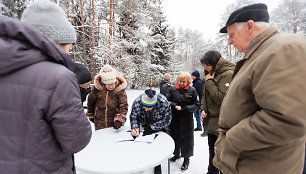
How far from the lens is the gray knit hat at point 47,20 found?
0.95 m

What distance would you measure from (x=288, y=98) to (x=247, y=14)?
64 centimetres

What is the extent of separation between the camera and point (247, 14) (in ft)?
3.32

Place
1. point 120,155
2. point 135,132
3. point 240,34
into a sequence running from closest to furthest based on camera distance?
point 240,34, point 120,155, point 135,132

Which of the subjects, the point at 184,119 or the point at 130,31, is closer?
the point at 184,119

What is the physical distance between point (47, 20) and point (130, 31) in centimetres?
908

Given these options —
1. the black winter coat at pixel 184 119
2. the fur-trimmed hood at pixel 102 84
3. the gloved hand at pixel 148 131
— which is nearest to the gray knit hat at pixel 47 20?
the fur-trimmed hood at pixel 102 84

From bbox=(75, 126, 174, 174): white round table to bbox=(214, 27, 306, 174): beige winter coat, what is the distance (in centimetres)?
74

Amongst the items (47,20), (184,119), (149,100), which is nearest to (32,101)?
(47,20)

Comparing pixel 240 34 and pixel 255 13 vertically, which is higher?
pixel 255 13

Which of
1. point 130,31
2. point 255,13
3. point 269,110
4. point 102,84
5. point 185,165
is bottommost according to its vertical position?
point 185,165

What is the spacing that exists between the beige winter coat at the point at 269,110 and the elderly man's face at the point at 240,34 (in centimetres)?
12

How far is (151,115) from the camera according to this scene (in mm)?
2275

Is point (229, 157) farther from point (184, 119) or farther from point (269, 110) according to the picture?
point (184, 119)

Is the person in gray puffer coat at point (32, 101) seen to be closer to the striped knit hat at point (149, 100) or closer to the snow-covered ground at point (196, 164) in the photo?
the striped knit hat at point (149, 100)
